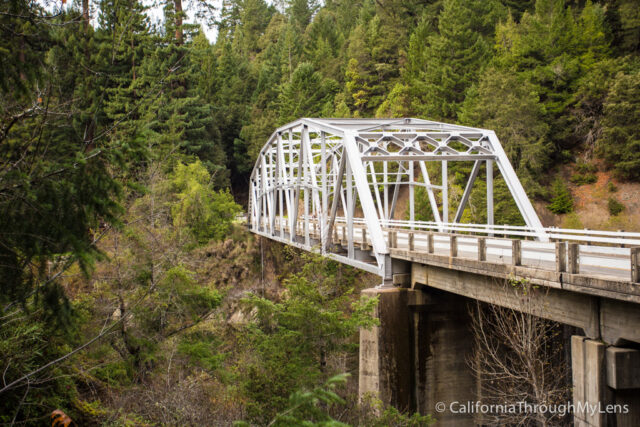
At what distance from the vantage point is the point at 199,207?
32.2 meters

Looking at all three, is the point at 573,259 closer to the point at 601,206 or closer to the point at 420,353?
the point at 420,353

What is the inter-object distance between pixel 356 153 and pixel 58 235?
13.2 m

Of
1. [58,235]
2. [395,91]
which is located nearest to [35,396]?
[58,235]

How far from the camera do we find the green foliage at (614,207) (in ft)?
99.0

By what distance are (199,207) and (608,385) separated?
27.5m

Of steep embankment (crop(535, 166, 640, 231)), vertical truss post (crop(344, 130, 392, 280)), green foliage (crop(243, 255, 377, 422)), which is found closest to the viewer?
green foliage (crop(243, 255, 377, 422))

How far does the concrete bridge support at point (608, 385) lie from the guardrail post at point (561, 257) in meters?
1.24

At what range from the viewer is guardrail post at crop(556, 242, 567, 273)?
333 inches

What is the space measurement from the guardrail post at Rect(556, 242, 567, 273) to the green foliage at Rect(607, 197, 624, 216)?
84.8 ft

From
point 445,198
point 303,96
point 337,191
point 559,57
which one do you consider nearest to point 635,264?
point 337,191

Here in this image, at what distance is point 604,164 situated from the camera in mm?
33656

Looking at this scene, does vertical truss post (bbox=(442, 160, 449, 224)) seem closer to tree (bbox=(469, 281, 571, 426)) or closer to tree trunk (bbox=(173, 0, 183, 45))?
tree (bbox=(469, 281, 571, 426))

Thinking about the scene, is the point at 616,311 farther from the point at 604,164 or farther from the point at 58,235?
the point at 604,164

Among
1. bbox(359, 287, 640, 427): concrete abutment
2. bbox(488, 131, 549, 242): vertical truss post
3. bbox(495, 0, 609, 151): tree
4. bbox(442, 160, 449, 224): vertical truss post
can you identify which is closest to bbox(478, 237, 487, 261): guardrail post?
bbox(359, 287, 640, 427): concrete abutment
